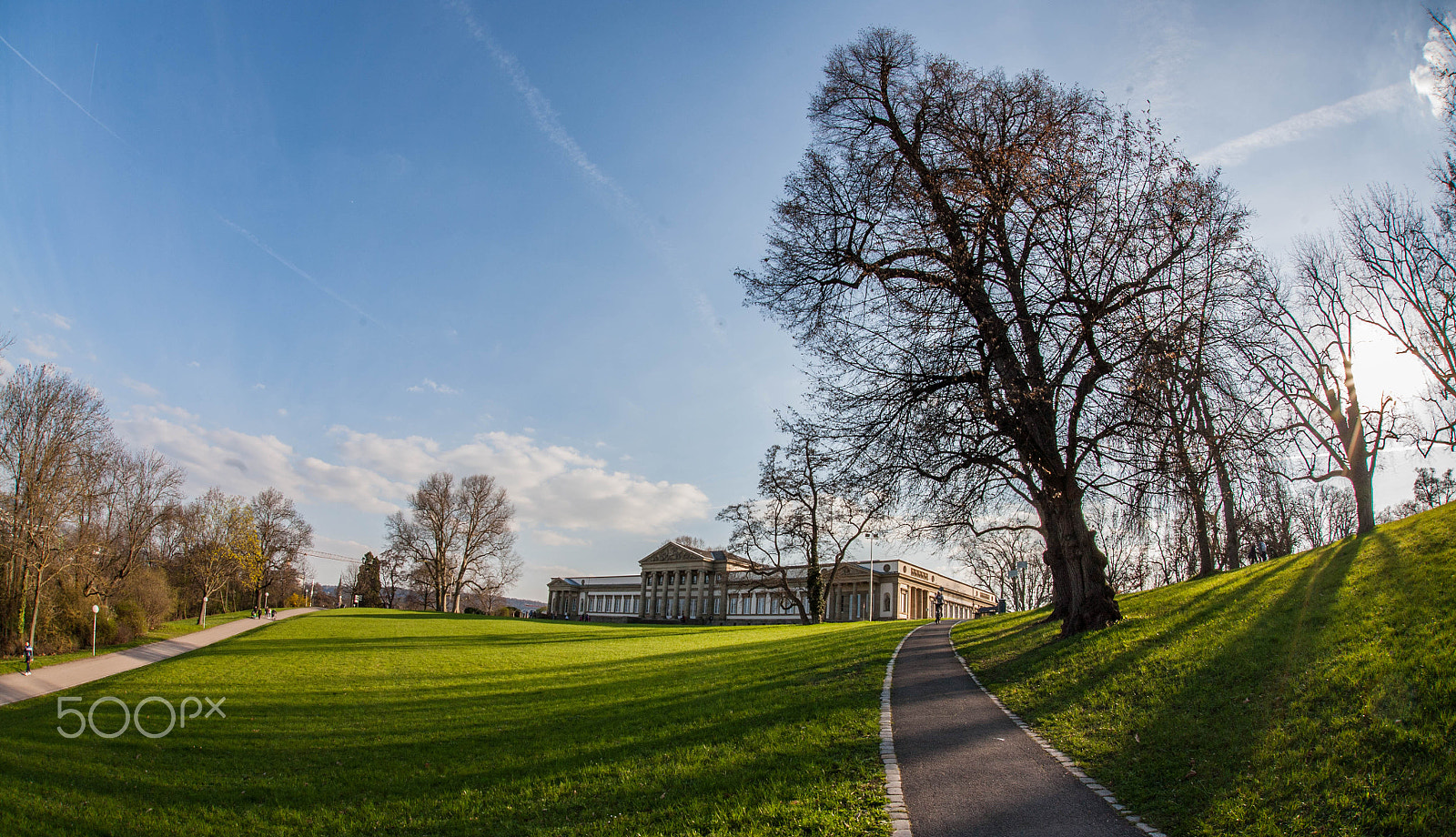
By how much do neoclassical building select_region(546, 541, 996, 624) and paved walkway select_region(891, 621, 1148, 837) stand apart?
61867mm

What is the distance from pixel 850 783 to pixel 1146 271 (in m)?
11.2

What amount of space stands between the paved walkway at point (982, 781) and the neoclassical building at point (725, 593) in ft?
203

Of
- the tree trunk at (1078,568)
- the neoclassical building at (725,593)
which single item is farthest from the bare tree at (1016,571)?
the tree trunk at (1078,568)

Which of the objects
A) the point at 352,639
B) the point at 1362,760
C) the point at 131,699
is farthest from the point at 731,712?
the point at 352,639

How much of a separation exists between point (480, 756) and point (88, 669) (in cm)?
2618

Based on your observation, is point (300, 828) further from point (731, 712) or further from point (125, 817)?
point (731, 712)

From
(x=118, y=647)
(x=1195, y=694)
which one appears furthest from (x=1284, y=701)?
(x=118, y=647)

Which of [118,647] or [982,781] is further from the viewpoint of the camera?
[118,647]

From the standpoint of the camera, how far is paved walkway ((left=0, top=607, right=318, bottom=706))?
21766 millimetres

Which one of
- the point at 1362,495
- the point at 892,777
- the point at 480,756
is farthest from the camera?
the point at 1362,495

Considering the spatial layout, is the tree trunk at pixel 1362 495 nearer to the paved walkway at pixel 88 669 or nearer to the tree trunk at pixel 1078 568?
the tree trunk at pixel 1078 568

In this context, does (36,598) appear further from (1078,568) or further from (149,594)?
(1078,568)

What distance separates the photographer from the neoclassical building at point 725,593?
80.1m

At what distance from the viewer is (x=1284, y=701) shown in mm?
7664
